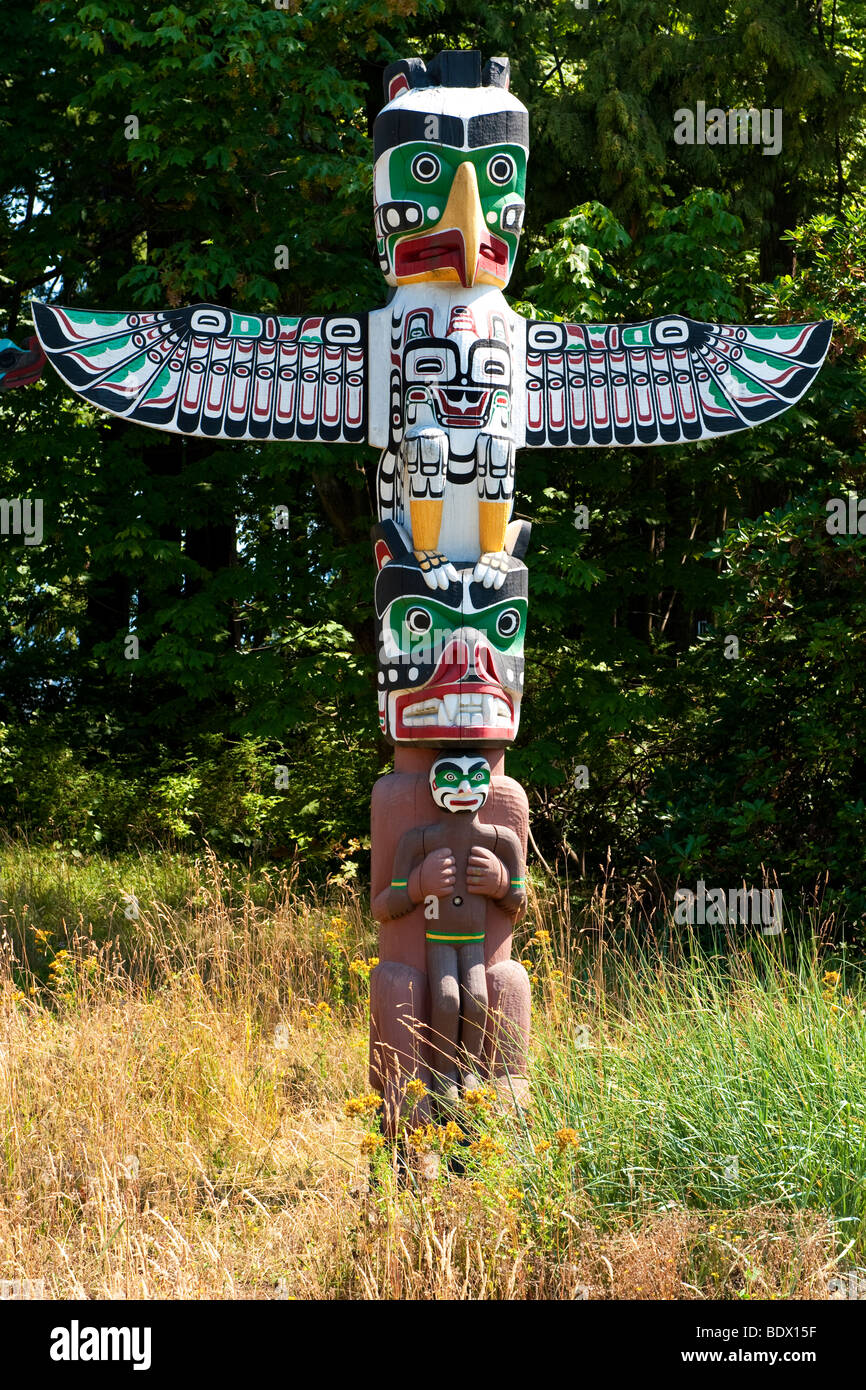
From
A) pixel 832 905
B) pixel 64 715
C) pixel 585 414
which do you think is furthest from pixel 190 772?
pixel 585 414

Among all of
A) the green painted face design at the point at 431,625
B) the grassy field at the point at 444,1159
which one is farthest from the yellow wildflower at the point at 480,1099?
the green painted face design at the point at 431,625

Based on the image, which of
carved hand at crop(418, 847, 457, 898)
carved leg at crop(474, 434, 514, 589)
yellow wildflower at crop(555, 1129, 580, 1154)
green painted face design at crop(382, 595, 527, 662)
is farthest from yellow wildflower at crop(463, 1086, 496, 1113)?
carved leg at crop(474, 434, 514, 589)

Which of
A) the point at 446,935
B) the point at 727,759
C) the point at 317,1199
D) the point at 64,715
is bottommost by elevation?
the point at 317,1199

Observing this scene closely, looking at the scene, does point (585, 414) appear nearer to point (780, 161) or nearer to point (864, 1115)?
point (864, 1115)

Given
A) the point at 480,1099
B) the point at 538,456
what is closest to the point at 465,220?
the point at 480,1099

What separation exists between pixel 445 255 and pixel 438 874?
2.87 metres

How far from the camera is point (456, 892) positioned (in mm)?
5727

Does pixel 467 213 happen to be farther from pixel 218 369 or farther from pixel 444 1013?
pixel 444 1013

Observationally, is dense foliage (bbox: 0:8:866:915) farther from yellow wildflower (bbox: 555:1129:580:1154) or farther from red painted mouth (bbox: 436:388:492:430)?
yellow wildflower (bbox: 555:1129:580:1154)

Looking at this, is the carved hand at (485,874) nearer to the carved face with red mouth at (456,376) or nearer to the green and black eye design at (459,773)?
the green and black eye design at (459,773)

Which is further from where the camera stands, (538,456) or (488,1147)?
(538,456)

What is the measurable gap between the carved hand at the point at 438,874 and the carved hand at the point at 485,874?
0.27ft

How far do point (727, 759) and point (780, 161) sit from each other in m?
5.60

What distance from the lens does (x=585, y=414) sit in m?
6.59
